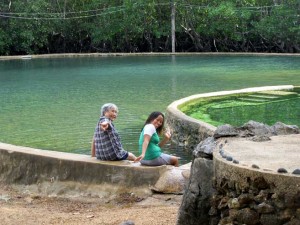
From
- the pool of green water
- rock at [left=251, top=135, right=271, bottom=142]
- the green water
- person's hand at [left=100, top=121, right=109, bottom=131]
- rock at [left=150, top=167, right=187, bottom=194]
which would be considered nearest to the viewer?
rock at [left=251, top=135, right=271, bottom=142]

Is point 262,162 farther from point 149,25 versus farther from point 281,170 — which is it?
point 149,25

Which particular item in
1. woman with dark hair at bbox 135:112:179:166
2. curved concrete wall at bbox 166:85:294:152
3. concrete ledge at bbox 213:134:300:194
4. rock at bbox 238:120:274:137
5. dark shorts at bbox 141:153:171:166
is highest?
rock at bbox 238:120:274:137

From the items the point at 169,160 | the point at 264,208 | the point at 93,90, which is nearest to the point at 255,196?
the point at 264,208

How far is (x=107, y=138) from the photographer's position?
6828 millimetres

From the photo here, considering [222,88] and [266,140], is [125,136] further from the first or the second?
[222,88]

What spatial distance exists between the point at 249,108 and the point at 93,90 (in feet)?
20.5

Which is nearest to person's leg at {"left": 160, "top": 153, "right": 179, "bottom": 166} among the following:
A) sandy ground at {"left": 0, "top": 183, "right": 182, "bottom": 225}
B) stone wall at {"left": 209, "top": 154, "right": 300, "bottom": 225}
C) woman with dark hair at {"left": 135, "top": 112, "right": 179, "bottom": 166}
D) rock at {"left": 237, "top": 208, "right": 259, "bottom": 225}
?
woman with dark hair at {"left": 135, "top": 112, "right": 179, "bottom": 166}

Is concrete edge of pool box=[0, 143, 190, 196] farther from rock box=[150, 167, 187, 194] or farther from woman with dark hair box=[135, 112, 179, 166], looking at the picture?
woman with dark hair box=[135, 112, 179, 166]

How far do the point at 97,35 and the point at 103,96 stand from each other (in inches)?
938

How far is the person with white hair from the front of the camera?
6.75 m

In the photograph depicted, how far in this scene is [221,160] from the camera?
4.37 m

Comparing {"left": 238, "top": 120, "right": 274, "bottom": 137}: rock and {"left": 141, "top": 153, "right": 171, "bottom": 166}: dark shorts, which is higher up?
{"left": 238, "top": 120, "right": 274, "bottom": 137}: rock

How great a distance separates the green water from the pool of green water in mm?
1027

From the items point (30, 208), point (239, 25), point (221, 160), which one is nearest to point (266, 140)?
point (221, 160)
